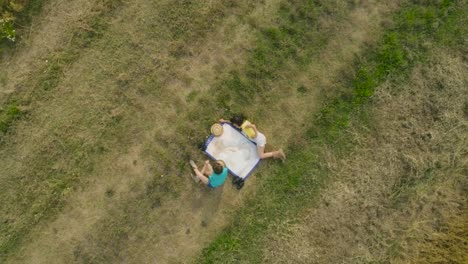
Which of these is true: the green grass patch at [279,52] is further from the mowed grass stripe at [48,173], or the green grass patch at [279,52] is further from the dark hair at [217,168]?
the mowed grass stripe at [48,173]

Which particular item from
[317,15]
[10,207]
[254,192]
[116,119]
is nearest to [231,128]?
[254,192]

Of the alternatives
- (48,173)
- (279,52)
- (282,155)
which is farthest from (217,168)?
(48,173)

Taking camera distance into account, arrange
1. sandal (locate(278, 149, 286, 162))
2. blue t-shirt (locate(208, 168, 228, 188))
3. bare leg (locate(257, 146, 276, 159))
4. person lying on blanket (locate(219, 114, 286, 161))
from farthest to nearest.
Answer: sandal (locate(278, 149, 286, 162))
bare leg (locate(257, 146, 276, 159))
person lying on blanket (locate(219, 114, 286, 161))
blue t-shirt (locate(208, 168, 228, 188))

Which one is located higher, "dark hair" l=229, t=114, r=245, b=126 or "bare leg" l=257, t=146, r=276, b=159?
"dark hair" l=229, t=114, r=245, b=126

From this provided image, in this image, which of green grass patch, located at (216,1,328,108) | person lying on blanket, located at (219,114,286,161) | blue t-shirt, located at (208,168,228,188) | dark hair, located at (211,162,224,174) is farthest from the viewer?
green grass patch, located at (216,1,328,108)

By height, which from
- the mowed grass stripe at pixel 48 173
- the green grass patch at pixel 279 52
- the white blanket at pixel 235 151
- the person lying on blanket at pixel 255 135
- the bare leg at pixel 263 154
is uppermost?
the green grass patch at pixel 279 52

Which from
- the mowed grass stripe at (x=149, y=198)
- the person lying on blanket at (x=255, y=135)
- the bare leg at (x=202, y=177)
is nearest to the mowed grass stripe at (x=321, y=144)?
the person lying on blanket at (x=255, y=135)

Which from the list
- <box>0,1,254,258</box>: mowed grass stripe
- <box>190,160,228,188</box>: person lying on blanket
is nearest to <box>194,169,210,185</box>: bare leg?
<box>190,160,228,188</box>: person lying on blanket

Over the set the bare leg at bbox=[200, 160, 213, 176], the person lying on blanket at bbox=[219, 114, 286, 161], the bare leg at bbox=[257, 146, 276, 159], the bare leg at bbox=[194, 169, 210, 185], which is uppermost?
the person lying on blanket at bbox=[219, 114, 286, 161]

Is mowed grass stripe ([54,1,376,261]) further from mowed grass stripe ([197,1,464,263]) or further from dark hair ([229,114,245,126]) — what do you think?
mowed grass stripe ([197,1,464,263])
